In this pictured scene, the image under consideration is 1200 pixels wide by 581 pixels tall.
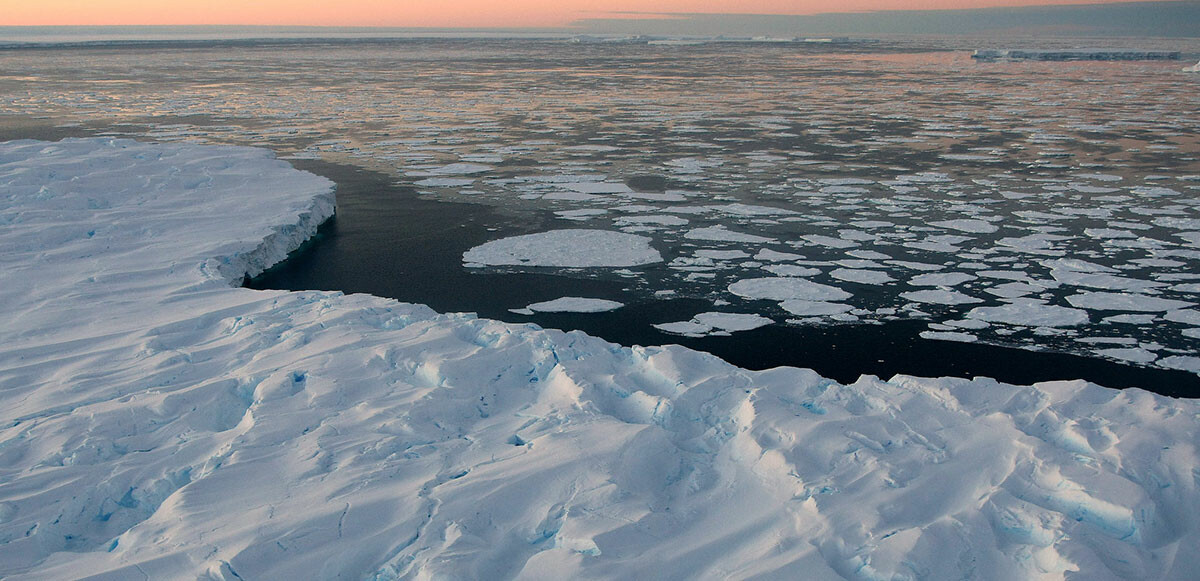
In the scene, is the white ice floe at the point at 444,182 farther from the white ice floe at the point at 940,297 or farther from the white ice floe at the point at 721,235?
the white ice floe at the point at 940,297

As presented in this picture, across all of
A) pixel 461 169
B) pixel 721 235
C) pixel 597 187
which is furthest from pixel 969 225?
pixel 461 169

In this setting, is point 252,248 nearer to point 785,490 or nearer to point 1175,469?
point 785,490

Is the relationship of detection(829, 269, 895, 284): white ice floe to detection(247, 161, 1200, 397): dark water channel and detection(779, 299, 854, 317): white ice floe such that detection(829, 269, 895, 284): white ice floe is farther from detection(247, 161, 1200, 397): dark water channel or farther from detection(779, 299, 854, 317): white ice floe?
detection(247, 161, 1200, 397): dark water channel

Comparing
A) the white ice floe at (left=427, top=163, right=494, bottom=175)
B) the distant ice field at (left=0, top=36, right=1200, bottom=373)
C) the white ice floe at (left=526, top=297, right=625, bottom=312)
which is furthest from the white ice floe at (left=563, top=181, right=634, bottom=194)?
the white ice floe at (left=526, top=297, right=625, bottom=312)

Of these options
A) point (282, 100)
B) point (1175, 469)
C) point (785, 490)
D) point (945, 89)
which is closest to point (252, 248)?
point (785, 490)

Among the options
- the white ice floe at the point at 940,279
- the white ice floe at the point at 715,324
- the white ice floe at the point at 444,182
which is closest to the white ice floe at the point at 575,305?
the white ice floe at the point at 715,324

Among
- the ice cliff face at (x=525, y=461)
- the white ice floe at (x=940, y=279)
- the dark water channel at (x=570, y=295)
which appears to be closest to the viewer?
the ice cliff face at (x=525, y=461)
